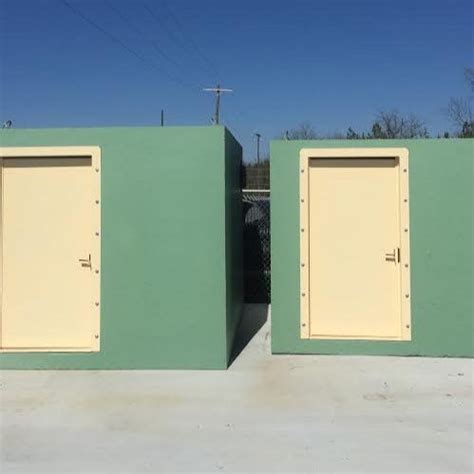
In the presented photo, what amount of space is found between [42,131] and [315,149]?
2.74 m

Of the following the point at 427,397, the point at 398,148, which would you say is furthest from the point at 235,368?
the point at 398,148

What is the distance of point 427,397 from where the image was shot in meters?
4.91

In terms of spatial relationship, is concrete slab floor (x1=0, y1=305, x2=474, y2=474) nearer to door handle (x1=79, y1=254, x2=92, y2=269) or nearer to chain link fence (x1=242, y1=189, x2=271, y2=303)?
door handle (x1=79, y1=254, x2=92, y2=269)

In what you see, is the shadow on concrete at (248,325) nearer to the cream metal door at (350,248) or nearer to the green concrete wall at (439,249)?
the cream metal door at (350,248)

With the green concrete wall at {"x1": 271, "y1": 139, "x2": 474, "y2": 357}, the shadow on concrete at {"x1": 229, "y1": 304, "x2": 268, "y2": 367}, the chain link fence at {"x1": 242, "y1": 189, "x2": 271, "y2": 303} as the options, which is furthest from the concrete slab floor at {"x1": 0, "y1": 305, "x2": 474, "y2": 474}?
the chain link fence at {"x1": 242, "y1": 189, "x2": 271, "y2": 303}

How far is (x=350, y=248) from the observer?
6312mm

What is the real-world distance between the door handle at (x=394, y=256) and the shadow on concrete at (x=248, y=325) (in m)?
1.83

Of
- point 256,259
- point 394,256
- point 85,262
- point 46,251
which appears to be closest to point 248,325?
point 256,259

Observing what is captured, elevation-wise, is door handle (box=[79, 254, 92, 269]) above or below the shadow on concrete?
above

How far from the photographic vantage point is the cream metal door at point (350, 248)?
247 inches

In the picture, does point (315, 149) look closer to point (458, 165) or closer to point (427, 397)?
point (458, 165)

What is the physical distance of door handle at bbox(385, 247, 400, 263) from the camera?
20.4ft

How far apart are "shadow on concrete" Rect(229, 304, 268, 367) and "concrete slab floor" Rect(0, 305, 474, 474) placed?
57cm

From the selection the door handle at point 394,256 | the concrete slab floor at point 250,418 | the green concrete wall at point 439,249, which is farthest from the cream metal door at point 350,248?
the concrete slab floor at point 250,418
